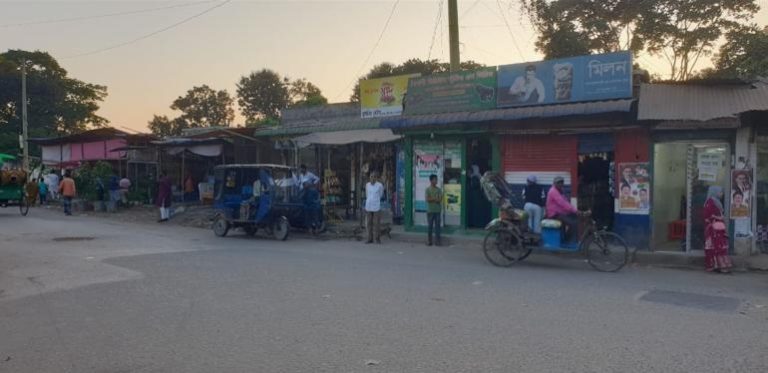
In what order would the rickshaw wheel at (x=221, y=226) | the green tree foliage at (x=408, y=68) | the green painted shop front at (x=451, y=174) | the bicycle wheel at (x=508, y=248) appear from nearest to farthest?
the bicycle wheel at (x=508, y=248)
the green painted shop front at (x=451, y=174)
the rickshaw wheel at (x=221, y=226)
the green tree foliage at (x=408, y=68)

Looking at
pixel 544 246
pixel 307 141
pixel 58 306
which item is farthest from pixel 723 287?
pixel 307 141

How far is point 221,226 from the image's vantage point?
16531 millimetres

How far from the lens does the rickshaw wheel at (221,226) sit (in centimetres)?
1644

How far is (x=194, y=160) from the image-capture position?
27062mm

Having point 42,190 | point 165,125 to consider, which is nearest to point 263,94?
point 165,125

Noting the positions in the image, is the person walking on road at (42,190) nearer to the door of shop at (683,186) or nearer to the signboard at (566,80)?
the signboard at (566,80)

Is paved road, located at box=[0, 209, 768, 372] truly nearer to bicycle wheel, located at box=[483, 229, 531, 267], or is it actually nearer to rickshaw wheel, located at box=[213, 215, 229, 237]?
bicycle wheel, located at box=[483, 229, 531, 267]

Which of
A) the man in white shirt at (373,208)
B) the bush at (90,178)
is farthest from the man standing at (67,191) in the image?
the man in white shirt at (373,208)

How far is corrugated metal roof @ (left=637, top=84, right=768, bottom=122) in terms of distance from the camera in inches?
430

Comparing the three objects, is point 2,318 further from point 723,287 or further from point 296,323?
point 723,287

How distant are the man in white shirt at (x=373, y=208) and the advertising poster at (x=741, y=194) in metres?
7.53

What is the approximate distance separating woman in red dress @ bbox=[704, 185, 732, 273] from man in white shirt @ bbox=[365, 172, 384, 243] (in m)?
7.18

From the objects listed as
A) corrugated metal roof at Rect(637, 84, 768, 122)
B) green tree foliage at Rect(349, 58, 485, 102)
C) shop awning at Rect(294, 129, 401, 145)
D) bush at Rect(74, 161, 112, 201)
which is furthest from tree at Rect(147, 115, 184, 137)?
corrugated metal roof at Rect(637, 84, 768, 122)

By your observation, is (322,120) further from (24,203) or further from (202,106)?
(202,106)
